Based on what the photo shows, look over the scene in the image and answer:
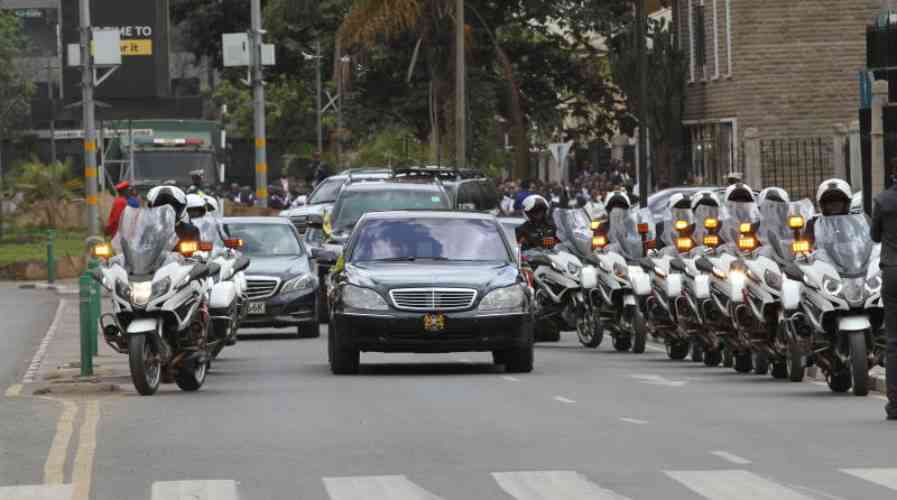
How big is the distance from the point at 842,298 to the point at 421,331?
432 cm

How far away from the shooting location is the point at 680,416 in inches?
707

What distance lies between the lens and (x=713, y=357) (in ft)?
81.3

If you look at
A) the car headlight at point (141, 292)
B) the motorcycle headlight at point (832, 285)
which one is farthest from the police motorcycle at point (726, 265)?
the car headlight at point (141, 292)

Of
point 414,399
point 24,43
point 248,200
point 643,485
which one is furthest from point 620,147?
point 643,485

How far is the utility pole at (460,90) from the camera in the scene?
52.6 meters

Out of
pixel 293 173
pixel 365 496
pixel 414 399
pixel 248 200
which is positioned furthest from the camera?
pixel 293 173

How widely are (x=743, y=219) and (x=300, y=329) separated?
9461 millimetres

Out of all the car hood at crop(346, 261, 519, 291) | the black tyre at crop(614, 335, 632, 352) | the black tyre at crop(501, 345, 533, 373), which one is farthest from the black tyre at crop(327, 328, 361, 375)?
the black tyre at crop(614, 335, 632, 352)

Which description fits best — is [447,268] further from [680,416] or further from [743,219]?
[680,416]

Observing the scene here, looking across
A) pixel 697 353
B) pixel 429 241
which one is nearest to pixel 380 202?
pixel 697 353

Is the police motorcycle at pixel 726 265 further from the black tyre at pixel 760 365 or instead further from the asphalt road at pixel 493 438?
the asphalt road at pixel 493 438

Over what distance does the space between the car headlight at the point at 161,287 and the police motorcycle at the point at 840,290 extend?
16.5ft

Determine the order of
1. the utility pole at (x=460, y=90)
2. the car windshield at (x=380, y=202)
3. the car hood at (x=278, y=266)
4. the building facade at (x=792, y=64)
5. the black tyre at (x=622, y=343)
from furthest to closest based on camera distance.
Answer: the utility pole at (x=460, y=90) < the building facade at (x=792, y=64) < the car windshield at (x=380, y=202) < the car hood at (x=278, y=266) < the black tyre at (x=622, y=343)

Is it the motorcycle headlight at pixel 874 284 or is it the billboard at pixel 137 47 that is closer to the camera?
the motorcycle headlight at pixel 874 284
